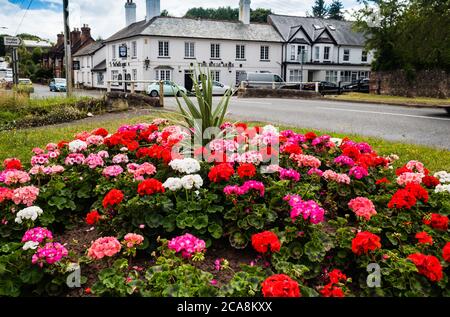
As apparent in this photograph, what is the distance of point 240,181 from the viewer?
3.72 m

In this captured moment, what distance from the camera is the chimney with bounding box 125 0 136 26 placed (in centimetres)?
5088

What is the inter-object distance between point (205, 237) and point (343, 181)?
4.65 feet

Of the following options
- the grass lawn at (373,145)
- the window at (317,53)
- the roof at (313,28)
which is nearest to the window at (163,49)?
the roof at (313,28)

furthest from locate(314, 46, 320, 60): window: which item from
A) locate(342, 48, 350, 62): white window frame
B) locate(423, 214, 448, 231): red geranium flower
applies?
locate(423, 214, 448, 231): red geranium flower

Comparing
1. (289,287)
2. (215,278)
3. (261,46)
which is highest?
(261,46)

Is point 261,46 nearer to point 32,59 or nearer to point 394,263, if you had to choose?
point 394,263

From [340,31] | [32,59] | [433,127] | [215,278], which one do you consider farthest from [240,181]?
[32,59]

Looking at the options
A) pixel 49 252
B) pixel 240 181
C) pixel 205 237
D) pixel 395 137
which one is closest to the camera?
pixel 49 252

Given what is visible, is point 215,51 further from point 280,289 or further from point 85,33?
point 280,289

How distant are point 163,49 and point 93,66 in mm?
16491

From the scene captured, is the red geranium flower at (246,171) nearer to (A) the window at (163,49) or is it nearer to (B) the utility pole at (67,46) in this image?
(B) the utility pole at (67,46)

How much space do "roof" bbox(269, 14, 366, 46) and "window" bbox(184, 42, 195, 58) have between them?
1123 centimetres

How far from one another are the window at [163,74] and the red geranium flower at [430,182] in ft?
141

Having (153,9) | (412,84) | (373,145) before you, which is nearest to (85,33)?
(153,9)
